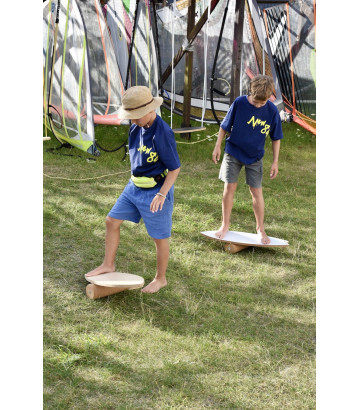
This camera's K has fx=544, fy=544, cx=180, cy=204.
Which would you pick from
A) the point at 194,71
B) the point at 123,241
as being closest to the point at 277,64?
the point at 194,71

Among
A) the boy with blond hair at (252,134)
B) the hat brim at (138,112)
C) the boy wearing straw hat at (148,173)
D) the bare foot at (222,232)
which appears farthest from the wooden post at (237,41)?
the hat brim at (138,112)

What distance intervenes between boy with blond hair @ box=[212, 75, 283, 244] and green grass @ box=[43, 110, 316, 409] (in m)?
0.49

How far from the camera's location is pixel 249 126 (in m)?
3.90

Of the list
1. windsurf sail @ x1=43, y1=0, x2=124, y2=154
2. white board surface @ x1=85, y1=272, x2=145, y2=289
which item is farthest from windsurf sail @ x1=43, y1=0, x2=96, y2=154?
white board surface @ x1=85, y1=272, x2=145, y2=289

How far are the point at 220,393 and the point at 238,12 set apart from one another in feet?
18.5

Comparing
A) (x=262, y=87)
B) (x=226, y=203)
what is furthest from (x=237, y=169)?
(x=262, y=87)

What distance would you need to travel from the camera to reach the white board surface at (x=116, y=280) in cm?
311

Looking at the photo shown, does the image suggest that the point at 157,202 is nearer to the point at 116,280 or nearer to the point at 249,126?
the point at 116,280

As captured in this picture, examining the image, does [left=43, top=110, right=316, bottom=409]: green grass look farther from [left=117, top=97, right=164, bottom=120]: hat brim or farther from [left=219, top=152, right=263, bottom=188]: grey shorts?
[left=117, top=97, right=164, bottom=120]: hat brim

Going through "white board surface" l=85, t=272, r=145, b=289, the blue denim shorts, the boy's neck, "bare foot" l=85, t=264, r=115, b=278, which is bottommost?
"bare foot" l=85, t=264, r=115, b=278

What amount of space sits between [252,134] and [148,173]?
115cm

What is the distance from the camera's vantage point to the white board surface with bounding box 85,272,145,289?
10.2 feet

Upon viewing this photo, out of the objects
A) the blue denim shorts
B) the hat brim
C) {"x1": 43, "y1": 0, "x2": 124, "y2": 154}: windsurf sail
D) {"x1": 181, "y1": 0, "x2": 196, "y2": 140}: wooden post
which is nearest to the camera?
the hat brim

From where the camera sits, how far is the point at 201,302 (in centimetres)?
329
